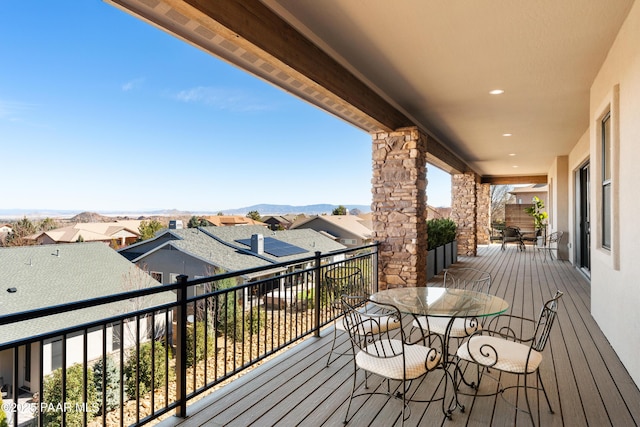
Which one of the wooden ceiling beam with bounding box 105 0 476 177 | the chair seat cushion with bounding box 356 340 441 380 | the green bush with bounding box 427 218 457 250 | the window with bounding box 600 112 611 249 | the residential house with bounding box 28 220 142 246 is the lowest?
the chair seat cushion with bounding box 356 340 441 380

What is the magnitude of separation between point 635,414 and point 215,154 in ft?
67.3

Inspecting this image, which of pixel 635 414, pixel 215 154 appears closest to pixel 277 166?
pixel 215 154

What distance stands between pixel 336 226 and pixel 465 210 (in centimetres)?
429

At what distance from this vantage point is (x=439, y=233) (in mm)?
8031

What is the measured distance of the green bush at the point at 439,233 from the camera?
24.4 ft

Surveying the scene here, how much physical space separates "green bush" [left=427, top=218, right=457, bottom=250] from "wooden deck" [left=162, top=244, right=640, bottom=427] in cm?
364

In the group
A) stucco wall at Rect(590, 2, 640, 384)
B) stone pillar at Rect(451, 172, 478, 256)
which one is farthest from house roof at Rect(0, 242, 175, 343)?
stone pillar at Rect(451, 172, 478, 256)

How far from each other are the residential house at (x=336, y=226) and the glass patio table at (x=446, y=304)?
5.77 m

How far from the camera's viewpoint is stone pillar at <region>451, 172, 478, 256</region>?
36.8 ft

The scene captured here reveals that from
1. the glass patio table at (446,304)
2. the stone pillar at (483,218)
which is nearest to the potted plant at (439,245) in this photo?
the glass patio table at (446,304)

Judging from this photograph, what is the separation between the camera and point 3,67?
6.30 m

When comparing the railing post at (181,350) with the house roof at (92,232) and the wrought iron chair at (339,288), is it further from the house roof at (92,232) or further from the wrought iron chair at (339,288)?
the house roof at (92,232)

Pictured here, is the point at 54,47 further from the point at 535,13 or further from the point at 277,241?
the point at 535,13

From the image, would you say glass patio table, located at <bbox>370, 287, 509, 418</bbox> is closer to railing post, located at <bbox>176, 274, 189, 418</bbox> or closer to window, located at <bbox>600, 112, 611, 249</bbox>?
railing post, located at <bbox>176, 274, 189, 418</bbox>
